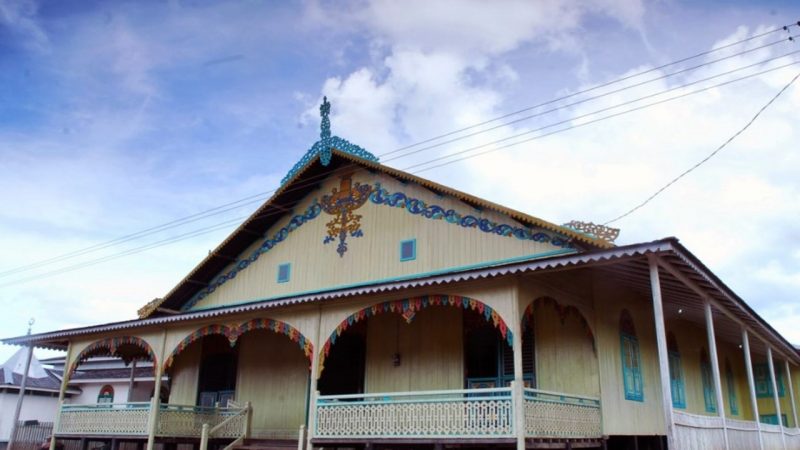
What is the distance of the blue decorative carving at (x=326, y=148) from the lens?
701 inches

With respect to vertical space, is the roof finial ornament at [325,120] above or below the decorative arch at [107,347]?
above

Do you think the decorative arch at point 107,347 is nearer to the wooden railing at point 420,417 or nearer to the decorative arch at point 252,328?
the decorative arch at point 252,328

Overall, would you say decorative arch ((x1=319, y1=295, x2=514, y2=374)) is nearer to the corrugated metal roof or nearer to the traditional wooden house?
the traditional wooden house

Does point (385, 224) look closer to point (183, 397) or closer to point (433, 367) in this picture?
point (433, 367)

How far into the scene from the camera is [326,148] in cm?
1822

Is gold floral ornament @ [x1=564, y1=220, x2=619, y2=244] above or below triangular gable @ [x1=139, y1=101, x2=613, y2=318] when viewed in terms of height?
below

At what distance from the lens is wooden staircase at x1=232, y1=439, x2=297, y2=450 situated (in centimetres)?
1596

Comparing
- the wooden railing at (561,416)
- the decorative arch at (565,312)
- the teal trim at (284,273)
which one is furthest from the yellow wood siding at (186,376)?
the wooden railing at (561,416)

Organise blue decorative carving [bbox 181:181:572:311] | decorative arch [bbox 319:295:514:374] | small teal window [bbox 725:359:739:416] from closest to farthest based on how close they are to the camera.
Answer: decorative arch [bbox 319:295:514:374], blue decorative carving [bbox 181:181:572:311], small teal window [bbox 725:359:739:416]

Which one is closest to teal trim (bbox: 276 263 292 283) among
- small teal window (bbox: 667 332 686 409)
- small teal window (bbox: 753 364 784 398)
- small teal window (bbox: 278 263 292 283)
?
small teal window (bbox: 278 263 292 283)

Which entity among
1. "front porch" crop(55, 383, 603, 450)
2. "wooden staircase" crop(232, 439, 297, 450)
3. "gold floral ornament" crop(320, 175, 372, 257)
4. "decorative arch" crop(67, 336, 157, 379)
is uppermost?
"gold floral ornament" crop(320, 175, 372, 257)

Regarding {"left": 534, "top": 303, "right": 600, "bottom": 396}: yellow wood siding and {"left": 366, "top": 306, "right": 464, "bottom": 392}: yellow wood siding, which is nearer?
{"left": 534, "top": 303, "right": 600, "bottom": 396}: yellow wood siding

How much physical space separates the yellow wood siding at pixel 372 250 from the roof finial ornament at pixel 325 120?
126 centimetres

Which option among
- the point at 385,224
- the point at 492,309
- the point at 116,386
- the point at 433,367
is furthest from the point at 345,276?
the point at 116,386
